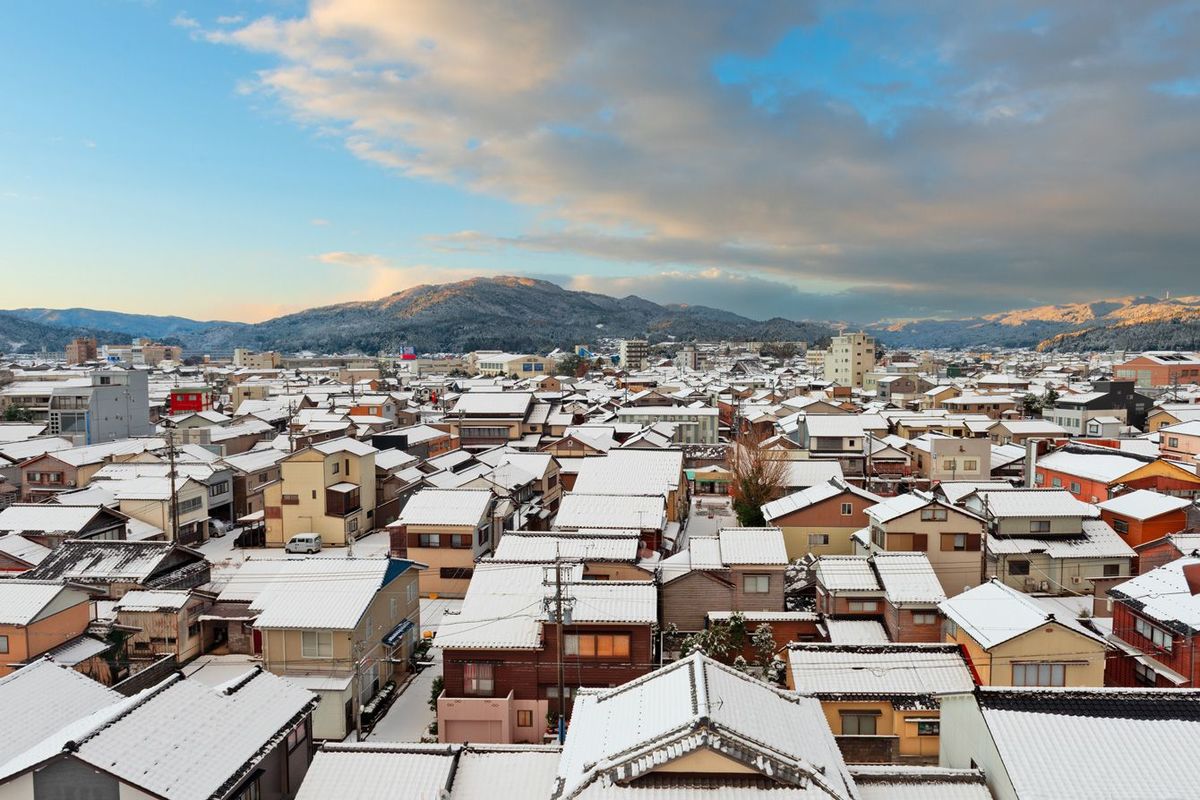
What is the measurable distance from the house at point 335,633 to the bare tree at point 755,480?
16346 mm

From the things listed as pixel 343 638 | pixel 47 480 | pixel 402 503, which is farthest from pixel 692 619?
pixel 47 480

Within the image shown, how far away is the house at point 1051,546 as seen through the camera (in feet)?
77.0

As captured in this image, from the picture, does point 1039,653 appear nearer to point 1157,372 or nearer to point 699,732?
point 699,732

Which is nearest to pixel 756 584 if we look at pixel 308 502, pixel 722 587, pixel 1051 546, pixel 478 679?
pixel 722 587

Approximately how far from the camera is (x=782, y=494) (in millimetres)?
33500

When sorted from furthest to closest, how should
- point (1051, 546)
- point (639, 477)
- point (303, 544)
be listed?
point (639, 477), point (303, 544), point (1051, 546)

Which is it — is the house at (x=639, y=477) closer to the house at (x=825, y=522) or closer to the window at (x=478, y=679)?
the house at (x=825, y=522)

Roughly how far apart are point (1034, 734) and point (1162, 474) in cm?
2768

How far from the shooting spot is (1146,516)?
1014 inches

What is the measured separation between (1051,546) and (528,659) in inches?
707

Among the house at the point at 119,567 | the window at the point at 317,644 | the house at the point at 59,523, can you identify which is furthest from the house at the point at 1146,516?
the house at the point at 59,523

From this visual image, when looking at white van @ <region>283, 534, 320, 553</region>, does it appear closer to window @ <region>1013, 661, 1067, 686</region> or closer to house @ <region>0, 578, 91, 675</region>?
house @ <region>0, 578, 91, 675</region>

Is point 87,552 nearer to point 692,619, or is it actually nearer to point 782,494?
point 692,619

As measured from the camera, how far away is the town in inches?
376
